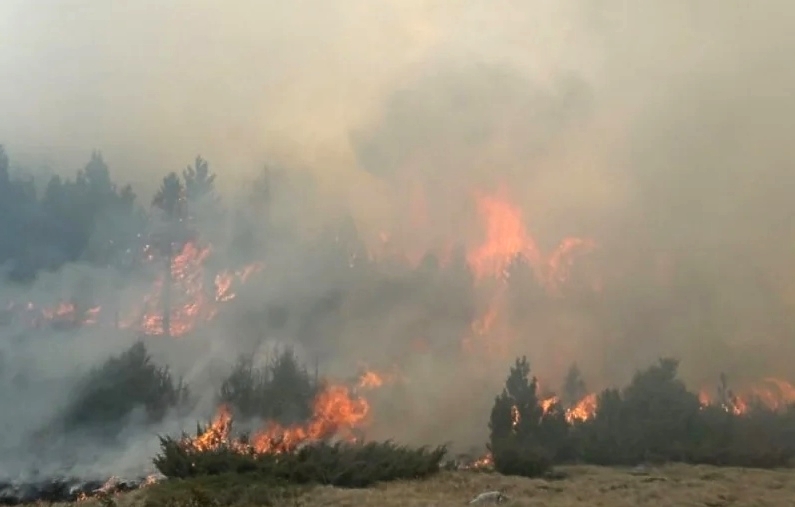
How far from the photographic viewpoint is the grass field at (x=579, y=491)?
54.2 feet

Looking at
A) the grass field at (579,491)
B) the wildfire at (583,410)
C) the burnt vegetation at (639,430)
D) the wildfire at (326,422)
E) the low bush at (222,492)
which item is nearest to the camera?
the low bush at (222,492)

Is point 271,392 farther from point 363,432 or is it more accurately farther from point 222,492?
point 222,492

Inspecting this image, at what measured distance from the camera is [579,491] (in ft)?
63.9

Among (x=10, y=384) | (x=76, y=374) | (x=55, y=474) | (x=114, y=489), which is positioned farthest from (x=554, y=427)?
(x=10, y=384)

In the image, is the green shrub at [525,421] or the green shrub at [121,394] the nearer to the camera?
the green shrub at [525,421]

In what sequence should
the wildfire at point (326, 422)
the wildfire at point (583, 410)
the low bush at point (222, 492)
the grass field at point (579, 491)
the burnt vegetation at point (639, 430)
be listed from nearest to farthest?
the low bush at point (222, 492)
the grass field at point (579, 491)
the burnt vegetation at point (639, 430)
the wildfire at point (326, 422)
the wildfire at point (583, 410)

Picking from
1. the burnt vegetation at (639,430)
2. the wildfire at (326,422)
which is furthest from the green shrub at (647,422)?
the wildfire at (326,422)

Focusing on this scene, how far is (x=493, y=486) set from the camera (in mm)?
19266

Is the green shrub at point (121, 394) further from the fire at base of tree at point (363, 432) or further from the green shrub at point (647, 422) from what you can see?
the green shrub at point (647, 422)

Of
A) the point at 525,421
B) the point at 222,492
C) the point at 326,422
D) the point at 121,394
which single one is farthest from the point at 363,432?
the point at 222,492

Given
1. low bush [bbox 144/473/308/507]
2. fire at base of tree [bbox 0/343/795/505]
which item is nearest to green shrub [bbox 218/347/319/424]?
fire at base of tree [bbox 0/343/795/505]

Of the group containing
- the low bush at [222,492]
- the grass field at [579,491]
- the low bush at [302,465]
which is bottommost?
the grass field at [579,491]

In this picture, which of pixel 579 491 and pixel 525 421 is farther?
pixel 525 421

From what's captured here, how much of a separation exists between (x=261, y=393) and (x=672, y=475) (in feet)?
76.8
